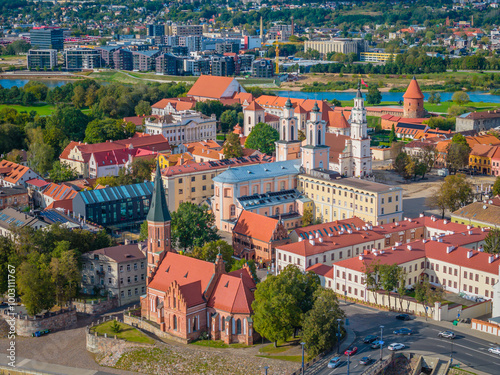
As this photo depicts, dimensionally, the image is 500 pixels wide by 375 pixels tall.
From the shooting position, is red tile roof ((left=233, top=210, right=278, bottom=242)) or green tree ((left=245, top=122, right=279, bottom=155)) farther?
green tree ((left=245, top=122, right=279, bottom=155))

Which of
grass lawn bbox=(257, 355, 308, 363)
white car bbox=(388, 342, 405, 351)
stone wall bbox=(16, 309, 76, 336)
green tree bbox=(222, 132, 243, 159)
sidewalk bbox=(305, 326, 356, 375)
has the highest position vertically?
green tree bbox=(222, 132, 243, 159)

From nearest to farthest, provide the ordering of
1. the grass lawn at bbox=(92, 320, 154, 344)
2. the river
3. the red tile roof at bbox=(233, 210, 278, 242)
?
the grass lawn at bbox=(92, 320, 154, 344), the red tile roof at bbox=(233, 210, 278, 242), the river

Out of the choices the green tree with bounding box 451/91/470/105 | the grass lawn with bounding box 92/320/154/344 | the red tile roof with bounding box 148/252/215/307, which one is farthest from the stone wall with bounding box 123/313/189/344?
the green tree with bounding box 451/91/470/105

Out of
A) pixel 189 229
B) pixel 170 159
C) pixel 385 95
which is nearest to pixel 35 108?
pixel 170 159

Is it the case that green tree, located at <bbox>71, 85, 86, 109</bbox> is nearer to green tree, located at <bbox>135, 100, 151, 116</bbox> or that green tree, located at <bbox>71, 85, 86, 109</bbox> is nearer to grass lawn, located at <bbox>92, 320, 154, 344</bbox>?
green tree, located at <bbox>135, 100, 151, 116</bbox>

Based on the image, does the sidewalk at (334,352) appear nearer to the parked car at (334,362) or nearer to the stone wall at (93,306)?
the parked car at (334,362)
